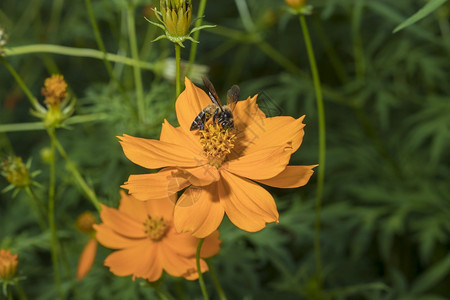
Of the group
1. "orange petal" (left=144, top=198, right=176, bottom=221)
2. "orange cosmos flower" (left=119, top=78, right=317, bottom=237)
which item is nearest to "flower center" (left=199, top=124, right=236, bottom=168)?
A: "orange cosmos flower" (left=119, top=78, right=317, bottom=237)

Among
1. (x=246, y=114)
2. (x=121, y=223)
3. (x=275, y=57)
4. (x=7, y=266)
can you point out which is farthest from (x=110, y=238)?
(x=275, y=57)

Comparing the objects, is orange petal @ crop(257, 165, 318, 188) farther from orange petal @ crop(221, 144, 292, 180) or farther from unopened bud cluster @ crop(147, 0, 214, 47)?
unopened bud cluster @ crop(147, 0, 214, 47)

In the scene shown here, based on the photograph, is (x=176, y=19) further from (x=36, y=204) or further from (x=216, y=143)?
(x=36, y=204)

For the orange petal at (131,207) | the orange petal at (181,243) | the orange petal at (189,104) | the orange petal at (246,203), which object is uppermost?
the orange petal at (189,104)

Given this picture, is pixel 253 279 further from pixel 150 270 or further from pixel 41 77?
pixel 41 77

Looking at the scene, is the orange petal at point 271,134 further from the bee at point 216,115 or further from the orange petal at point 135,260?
the orange petal at point 135,260

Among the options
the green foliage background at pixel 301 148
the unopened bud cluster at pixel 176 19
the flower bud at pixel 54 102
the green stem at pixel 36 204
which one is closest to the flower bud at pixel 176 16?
the unopened bud cluster at pixel 176 19

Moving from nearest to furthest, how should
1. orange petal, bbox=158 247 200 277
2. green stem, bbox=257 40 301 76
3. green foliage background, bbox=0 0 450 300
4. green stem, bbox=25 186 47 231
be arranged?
orange petal, bbox=158 247 200 277 < green stem, bbox=25 186 47 231 < green foliage background, bbox=0 0 450 300 < green stem, bbox=257 40 301 76
